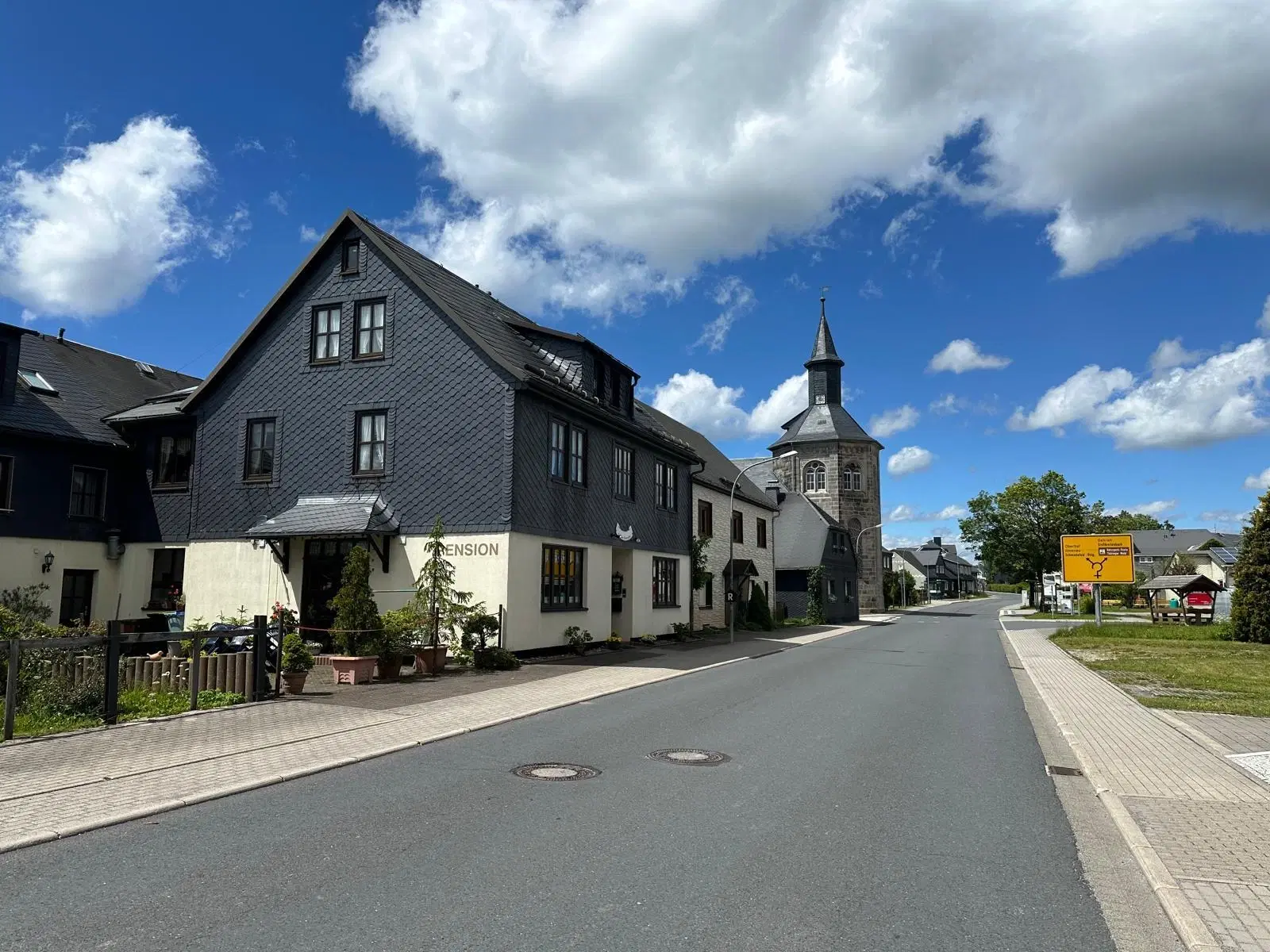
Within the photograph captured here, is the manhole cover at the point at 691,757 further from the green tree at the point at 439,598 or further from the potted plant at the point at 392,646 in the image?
the green tree at the point at 439,598

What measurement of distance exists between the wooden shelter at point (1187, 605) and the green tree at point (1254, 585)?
960 centimetres

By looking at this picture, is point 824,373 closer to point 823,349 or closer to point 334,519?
point 823,349

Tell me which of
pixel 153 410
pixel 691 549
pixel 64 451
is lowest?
pixel 691 549

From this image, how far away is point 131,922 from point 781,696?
37.1ft

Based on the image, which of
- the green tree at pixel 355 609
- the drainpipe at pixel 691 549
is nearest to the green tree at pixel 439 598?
the green tree at pixel 355 609

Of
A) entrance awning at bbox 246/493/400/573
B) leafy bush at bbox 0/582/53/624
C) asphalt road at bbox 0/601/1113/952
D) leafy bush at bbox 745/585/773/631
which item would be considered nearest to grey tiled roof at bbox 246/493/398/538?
entrance awning at bbox 246/493/400/573

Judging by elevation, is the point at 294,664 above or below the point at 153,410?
below

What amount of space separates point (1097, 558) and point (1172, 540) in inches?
3737

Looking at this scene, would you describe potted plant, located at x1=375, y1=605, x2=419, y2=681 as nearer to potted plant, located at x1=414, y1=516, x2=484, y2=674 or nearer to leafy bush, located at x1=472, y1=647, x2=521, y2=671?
potted plant, located at x1=414, y1=516, x2=484, y2=674

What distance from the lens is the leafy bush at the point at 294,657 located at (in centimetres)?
1392

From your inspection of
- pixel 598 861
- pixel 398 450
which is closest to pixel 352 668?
pixel 398 450

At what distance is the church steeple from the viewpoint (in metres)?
71.5

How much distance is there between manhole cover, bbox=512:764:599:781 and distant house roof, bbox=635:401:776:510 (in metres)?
26.8

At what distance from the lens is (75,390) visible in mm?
25984
